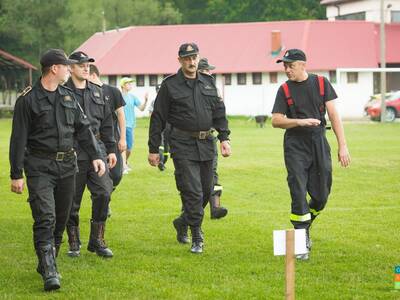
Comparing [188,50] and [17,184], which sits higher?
[188,50]

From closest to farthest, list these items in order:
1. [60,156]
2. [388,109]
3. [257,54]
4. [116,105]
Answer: [60,156] → [116,105] → [388,109] → [257,54]

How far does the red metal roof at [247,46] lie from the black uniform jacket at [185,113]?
51.7 metres

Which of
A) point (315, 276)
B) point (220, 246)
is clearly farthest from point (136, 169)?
point (315, 276)

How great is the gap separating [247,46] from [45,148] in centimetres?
5809

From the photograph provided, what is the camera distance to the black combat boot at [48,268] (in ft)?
28.4

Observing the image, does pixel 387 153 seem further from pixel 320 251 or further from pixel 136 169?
pixel 320 251

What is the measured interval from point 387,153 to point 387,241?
1548 centimetres

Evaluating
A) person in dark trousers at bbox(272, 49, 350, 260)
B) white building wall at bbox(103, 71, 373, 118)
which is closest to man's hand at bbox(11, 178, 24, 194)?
person in dark trousers at bbox(272, 49, 350, 260)

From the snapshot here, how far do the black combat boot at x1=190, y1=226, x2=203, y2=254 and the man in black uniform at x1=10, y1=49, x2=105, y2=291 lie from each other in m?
1.99

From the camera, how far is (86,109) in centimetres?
1058

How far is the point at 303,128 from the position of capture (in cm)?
1016

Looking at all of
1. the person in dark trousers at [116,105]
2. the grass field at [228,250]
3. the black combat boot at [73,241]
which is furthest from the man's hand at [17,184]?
the person in dark trousers at [116,105]

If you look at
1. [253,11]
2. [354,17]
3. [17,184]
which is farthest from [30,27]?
[17,184]

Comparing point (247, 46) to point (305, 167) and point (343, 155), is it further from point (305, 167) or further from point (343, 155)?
point (305, 167)
